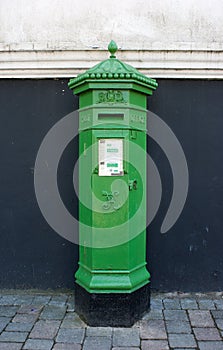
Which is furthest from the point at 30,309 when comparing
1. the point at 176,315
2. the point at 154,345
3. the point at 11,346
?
the point at 176,315

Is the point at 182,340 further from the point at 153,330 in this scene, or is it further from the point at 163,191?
the point at 163,191

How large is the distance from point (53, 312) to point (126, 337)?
86 cm

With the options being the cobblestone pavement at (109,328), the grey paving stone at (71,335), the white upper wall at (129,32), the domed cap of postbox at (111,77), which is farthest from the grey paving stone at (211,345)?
the white upper wall at (129,32)

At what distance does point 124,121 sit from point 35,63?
1.42 meters

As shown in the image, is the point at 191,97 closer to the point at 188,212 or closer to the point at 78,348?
the point at 188,212

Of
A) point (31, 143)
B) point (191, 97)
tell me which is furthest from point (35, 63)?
point (191, 97)

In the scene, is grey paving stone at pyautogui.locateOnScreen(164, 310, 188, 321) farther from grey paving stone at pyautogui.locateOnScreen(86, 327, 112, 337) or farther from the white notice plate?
the white notice plate

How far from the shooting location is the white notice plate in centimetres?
341

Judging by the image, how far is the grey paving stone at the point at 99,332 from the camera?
132 inches

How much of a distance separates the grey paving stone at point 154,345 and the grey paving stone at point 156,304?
0.67 m

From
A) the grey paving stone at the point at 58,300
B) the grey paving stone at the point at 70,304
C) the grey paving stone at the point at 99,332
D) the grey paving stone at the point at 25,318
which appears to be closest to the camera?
the grey paving stone at the point at 99,332

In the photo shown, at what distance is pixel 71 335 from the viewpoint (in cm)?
333

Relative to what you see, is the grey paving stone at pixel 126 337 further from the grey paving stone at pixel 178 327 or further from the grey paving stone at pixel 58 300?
the grey paving stone at pixel 58 300

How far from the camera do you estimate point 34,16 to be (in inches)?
163
